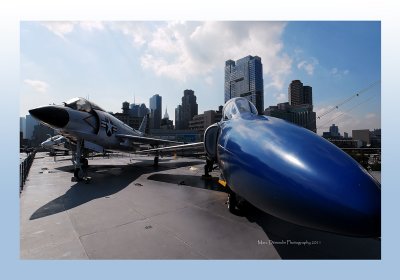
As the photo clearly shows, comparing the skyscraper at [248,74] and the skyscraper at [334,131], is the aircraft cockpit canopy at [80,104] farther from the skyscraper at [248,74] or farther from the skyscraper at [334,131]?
the skyscraper at [334,131]

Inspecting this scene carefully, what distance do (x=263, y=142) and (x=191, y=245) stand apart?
206 centimetres

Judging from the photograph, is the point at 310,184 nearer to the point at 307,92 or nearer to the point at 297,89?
the point at 307,92

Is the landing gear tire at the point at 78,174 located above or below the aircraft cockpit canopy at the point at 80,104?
below

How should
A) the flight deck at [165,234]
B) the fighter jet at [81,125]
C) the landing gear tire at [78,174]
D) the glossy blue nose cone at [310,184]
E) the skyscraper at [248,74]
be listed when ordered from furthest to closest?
the landing gear tire at [78,174], the fighter jet at [81,125], the skyscraper at [248,74], the flight deck at [165,234], the glossy blue nose cone at [310,184]

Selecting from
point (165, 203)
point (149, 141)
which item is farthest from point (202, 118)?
point (165, 203)

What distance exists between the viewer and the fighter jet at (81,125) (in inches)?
289

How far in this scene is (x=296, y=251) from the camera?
299cm

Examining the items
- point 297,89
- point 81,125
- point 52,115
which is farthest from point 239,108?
point 81,125

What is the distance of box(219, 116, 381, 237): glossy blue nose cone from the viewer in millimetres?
1657

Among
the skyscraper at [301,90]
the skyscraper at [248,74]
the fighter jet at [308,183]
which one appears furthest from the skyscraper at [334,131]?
the fighter jet at [308,183]

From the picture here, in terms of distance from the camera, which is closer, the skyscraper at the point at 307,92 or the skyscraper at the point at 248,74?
the skyscraper at the point at 307,92

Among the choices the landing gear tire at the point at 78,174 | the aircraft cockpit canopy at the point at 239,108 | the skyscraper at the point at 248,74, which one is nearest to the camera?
the aircraft cockpit canopy at the point at 239,108

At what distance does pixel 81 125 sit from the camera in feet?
28.3

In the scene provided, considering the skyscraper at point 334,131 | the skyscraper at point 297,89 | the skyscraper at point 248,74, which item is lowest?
the skyscraper at point 334,131
